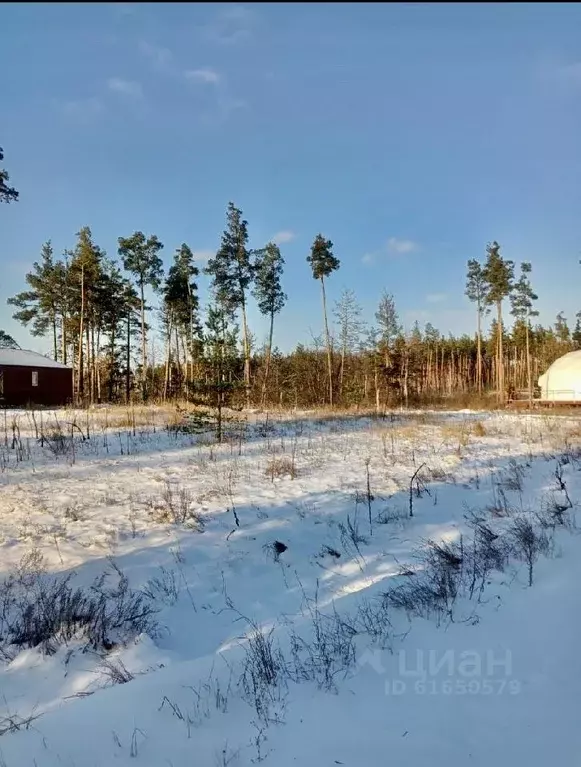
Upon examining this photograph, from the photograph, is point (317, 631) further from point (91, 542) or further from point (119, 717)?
point (91, 542)

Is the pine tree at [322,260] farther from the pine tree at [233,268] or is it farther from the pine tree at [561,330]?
the pine tree at [561,330]

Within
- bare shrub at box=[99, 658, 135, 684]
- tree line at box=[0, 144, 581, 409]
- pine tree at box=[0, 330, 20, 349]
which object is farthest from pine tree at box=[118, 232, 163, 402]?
bare shrub at box=[99, 658, 135, 684]

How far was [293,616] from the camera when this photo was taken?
4113mm

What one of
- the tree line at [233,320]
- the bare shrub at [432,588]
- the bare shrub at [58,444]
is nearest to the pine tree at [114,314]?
the tree line at [233,320]

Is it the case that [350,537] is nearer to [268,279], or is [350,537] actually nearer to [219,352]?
[219,352]

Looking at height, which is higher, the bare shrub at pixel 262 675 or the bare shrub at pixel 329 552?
the bare shrub at pixel 262 675

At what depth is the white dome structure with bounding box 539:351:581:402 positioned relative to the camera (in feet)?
102

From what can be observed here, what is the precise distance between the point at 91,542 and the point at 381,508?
4.05 m

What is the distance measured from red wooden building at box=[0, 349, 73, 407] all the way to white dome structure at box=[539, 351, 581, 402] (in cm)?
3488

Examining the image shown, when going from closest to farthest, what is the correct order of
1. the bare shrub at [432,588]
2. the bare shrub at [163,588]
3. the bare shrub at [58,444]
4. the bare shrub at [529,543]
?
the bare shrub at [432,588], the bare shrub at [529,543], the bare shrub at [163,588], the bare shrub at [58,444]

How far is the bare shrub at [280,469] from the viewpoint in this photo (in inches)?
331

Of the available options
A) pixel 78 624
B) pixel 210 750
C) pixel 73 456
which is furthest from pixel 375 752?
pixel 73 456

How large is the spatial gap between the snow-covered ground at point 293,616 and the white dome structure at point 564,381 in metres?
26.5

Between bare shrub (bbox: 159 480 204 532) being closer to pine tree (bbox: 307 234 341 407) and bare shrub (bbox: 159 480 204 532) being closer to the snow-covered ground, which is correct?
the snow-covered ground
